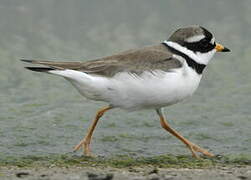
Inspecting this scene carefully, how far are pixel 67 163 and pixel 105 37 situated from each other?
6759 millimetres

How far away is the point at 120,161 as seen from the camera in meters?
8.30

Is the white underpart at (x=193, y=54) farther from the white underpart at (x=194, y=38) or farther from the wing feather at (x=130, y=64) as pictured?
the wing feather at (x=130, y=64)

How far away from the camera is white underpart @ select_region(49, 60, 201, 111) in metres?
8.48

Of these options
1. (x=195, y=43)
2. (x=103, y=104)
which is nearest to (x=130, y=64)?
(x=195, y=43)

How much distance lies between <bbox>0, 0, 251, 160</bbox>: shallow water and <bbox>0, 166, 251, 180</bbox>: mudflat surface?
1.77 metres

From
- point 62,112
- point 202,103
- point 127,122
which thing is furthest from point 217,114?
point 62,112

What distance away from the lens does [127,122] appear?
1112cm

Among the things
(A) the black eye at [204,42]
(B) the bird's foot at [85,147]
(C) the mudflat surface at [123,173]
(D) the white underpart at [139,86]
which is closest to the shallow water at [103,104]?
(B) the bird's foot at [85,147]

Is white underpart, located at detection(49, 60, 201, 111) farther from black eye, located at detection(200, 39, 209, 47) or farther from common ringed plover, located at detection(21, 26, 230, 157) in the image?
black eye, located at detection(200, 39, 209, 47)

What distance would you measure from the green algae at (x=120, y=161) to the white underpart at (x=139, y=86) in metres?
0.69

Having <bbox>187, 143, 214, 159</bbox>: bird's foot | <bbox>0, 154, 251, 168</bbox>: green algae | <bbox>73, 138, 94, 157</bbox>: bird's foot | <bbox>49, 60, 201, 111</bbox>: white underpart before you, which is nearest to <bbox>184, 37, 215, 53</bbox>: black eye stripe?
<bbox>49, 60, 201, 111</bbox>: white underpart

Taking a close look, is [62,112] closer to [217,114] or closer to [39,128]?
[39,128]

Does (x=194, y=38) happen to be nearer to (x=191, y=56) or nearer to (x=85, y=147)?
(x=191, y=56)

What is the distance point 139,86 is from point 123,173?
4.93 ft
